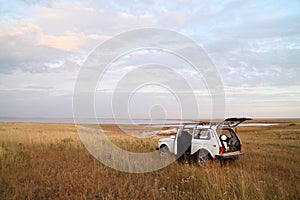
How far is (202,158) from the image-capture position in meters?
9.73

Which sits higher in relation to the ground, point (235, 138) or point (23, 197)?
point (235, 138)

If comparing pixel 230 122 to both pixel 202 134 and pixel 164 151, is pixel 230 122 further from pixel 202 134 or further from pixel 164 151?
pixel 164 151

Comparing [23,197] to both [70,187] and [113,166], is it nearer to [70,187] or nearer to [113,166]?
[70,187]

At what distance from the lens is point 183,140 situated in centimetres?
1059

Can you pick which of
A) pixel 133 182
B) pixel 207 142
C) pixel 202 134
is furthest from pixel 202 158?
pixel 133 182

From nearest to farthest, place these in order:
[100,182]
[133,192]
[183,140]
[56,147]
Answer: [133,192], [100,182], [183,140], [56,147]

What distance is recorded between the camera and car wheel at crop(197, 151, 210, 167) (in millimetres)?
9625

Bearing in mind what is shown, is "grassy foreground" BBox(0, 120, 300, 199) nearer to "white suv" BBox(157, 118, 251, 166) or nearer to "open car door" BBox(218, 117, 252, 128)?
"white suv" BBox(157, 118, 251, 166)

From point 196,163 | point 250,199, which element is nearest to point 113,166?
point 196,163

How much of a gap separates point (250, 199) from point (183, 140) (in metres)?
5.26

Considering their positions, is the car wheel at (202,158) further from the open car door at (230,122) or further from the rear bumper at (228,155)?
→ the open car door at (230,122)

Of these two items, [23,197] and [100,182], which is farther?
[100,182]

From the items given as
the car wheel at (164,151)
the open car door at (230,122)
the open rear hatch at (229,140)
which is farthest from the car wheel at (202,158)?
the car wheel at (164,151)

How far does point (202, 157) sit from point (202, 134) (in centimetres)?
86
